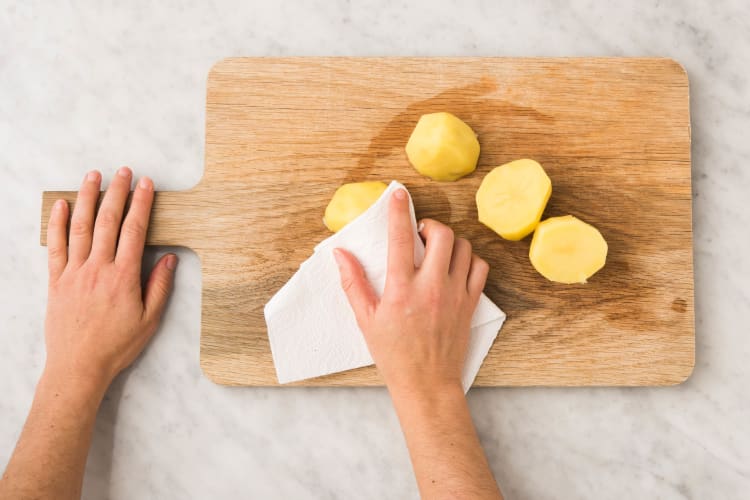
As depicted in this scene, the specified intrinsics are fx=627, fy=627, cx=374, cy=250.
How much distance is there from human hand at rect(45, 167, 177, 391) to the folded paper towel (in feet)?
1.17

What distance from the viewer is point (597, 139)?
160 centimetres

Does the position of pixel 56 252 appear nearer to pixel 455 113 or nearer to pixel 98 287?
pixel 98 287

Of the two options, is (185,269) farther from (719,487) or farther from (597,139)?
(719,487)

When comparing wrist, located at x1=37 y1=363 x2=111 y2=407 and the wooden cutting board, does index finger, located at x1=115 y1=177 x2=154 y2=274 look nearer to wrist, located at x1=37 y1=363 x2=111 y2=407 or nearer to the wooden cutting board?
the wooden cutting board

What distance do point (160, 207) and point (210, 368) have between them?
1.43ft

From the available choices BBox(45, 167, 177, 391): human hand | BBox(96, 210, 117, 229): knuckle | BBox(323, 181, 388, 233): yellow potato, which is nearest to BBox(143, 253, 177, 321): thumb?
BBox(45, 167, 177, 391): human hand

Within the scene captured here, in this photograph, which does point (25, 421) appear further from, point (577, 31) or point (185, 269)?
point (577, 31)

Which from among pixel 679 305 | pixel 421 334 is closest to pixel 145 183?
pixel 421 334

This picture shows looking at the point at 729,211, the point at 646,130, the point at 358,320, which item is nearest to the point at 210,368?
the point at 358,320

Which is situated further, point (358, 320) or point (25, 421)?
point (25, 421)

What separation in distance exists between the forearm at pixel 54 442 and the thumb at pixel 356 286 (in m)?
0.69

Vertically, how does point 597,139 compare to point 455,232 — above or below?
above

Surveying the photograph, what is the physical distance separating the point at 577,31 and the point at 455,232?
66cm

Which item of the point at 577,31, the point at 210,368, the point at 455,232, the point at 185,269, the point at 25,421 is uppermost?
the point at 577,31
